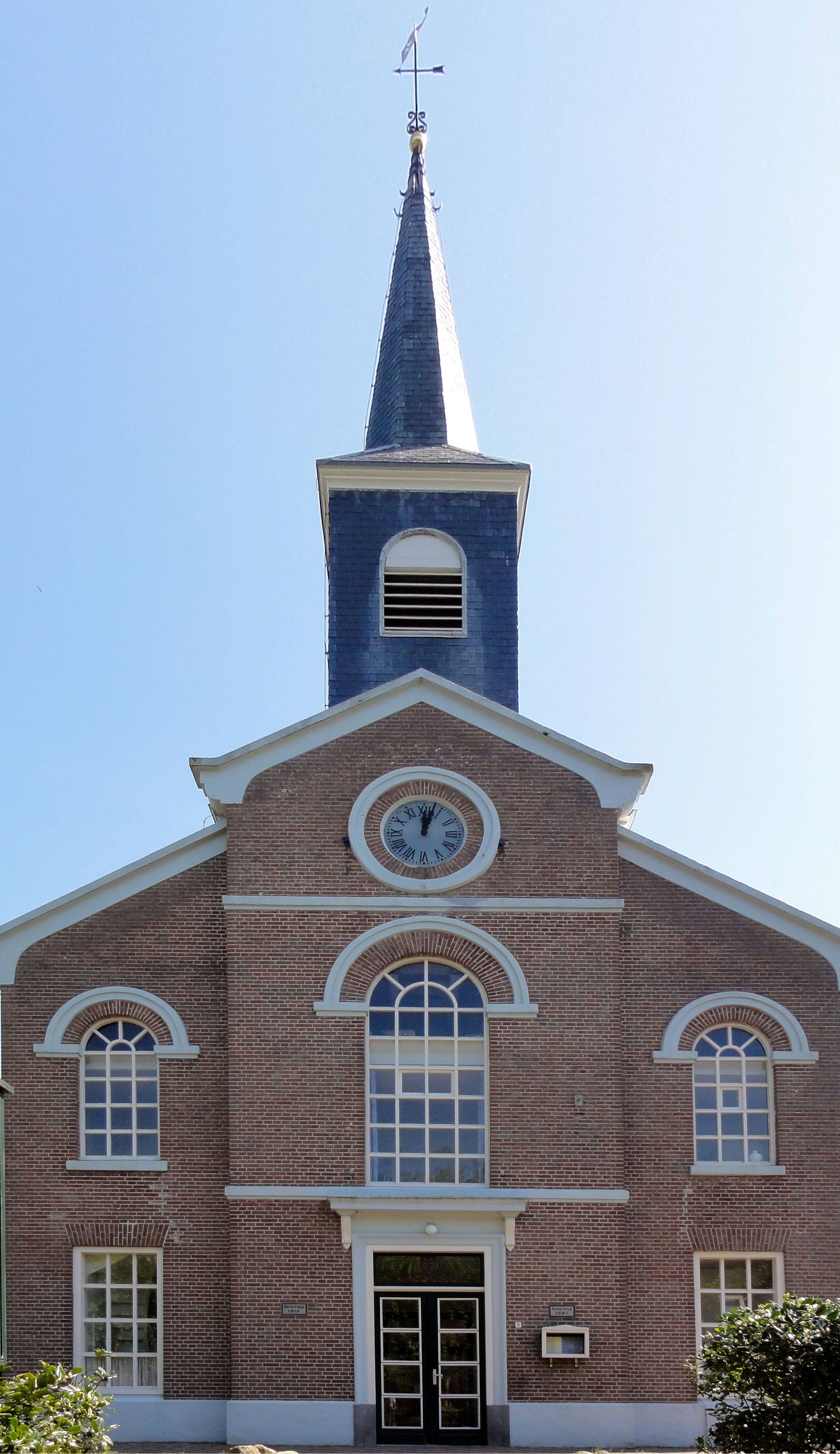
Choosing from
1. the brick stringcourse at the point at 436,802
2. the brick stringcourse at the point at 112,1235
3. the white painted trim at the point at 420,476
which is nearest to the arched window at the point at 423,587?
the white painted trim at the point at 420,476

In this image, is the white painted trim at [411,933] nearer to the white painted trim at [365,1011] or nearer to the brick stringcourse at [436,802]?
the white painted trim at [365,1011]

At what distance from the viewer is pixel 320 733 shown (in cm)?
2203

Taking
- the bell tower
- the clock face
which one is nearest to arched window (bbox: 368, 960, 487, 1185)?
the clock face

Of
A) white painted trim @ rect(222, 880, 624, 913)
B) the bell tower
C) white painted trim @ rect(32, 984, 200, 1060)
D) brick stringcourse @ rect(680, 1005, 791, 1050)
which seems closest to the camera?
white painted trim @ rect(32, 984, 200, 1060)

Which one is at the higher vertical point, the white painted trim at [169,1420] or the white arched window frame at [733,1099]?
the white arched window frame at [733,1099]

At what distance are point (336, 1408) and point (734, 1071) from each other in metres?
6.59

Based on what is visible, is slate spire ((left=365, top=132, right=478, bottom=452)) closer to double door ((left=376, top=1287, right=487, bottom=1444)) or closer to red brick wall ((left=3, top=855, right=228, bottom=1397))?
red brick wall ((left=3, top=855, right=228, bottom=1397))

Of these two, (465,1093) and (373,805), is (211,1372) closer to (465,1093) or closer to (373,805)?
(465,1093)

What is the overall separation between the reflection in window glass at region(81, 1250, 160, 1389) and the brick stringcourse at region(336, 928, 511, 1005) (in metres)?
4.36

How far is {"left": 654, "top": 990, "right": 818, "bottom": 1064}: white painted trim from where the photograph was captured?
70.6 ft

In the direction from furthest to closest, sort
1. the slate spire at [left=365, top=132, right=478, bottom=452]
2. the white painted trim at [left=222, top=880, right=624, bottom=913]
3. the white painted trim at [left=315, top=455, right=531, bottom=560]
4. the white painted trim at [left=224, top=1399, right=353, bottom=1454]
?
the slate spire at [left=365, top=132, right=478, bottom=452], the white painted trim at [left=315, top=455, right=531, bottom=560], the white painted trim at [left=222, top=880, right=624, bottom=913], the white painted trim at [left=224, top=1399, right=353, bottom=1454]

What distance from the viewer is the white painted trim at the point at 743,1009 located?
21.5 meters

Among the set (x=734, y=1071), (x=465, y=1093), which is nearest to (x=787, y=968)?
(x=734, y=1071)

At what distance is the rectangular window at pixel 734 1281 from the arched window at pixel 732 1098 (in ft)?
3.95
